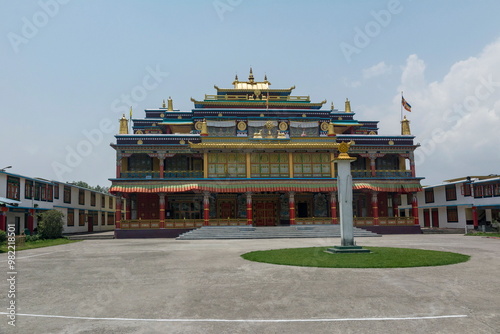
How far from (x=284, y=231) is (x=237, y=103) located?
15545 mm

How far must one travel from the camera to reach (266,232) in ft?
110

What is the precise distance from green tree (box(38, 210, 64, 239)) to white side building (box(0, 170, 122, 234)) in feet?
7.86

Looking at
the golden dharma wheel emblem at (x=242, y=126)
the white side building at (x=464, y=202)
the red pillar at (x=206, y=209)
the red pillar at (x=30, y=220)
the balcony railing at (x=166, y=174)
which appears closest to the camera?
the red pillar at (x=206, y=209)

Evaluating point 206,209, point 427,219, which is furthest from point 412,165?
point 206,209

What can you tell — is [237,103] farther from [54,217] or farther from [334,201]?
[54,217]

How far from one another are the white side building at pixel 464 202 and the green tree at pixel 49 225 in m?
41.1

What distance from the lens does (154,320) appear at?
7.34m

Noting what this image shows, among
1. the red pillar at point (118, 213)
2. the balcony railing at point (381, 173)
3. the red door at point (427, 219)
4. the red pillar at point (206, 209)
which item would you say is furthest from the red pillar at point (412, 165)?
the red pillar at point (118, 213)

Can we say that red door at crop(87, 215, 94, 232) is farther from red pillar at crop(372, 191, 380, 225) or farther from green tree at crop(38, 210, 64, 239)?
red pillar at crop(372, 191, 380, 225)

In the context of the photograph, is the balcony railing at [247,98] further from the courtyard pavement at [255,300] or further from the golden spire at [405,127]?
the courtyard pavement at [255,300]

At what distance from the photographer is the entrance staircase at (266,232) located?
107 ft

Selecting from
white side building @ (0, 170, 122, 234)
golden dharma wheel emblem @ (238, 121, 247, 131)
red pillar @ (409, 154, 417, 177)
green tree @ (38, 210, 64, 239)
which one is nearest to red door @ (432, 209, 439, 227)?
A: red pillar @ (409, 154, 417, 177)

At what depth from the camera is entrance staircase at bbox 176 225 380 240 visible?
3262cm

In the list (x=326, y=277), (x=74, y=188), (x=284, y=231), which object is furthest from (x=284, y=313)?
(x=74, y=188)
